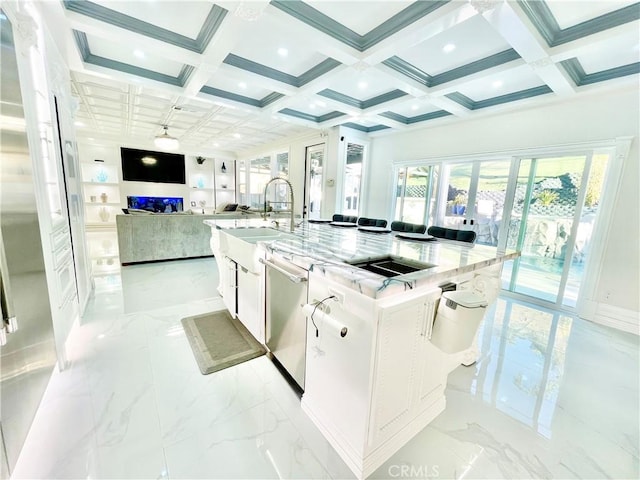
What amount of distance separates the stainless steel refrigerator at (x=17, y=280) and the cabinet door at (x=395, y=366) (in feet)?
5.18

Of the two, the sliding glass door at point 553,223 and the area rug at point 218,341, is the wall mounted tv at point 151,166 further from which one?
the sliding glass door at point 553,223

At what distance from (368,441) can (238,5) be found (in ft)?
9.76

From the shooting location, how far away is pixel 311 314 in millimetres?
1289

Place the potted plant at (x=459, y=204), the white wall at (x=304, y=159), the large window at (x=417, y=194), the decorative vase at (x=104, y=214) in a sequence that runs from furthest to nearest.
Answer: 1. the decorative vase at (x=104, y=214)
2. the white wall at (x=304, y=159)
3. the large window at (x=417, y=194)
4. the potted plant at (x=459, y=204)

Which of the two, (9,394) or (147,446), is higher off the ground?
(9,394)

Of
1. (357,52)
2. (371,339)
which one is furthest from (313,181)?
(371,339)

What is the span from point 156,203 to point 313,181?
5.84 metres

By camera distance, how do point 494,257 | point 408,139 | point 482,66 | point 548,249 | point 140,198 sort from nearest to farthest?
1. point 494,257
2. point 482,66
3. point 548,249
4. point 408,139
5. point 140,198

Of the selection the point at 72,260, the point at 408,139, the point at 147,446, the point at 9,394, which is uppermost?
the point at 408,139

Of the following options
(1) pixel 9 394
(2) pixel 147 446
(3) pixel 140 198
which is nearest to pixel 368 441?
(2) pixel 147 446

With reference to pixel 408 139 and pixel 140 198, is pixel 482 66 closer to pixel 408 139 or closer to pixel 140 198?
pixel 408 139

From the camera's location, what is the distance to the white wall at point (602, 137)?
2.88 metres

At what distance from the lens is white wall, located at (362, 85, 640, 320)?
2875 millimetres

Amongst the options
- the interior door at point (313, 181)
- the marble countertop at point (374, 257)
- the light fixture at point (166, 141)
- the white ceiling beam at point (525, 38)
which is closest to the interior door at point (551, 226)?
the white ceiling beam at point (525, 38)
